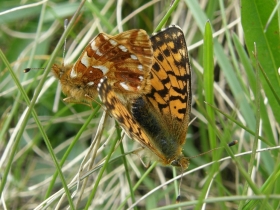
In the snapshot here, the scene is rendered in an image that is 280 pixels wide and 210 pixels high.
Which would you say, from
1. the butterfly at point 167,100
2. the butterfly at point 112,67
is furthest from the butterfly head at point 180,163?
the butterfly at point 112,67

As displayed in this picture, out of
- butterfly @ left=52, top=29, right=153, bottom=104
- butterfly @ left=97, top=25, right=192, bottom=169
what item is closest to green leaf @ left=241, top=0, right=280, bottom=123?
butterfly @ left=97, top=25, right=192, bottom=169

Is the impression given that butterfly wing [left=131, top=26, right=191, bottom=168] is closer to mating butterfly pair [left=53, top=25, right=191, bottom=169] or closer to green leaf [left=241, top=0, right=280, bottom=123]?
mating butterfly pair [left=53, top=25, right=191, bottom=169]

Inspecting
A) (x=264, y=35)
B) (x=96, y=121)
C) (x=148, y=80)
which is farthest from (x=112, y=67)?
(x=96, y=121)

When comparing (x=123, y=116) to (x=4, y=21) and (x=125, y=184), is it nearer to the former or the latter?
(x=125, y=184)

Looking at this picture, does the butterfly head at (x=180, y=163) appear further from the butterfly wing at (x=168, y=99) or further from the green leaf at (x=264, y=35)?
the green leaf at (x=264, y=35)

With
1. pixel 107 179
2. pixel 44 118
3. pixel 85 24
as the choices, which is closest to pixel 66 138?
pixel 44 118

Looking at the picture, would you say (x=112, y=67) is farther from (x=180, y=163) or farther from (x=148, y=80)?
(x=180, y=163)

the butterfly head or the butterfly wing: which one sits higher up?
the butterfly wing

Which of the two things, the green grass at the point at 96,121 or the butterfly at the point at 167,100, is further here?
the green grass at the point at 96,121
